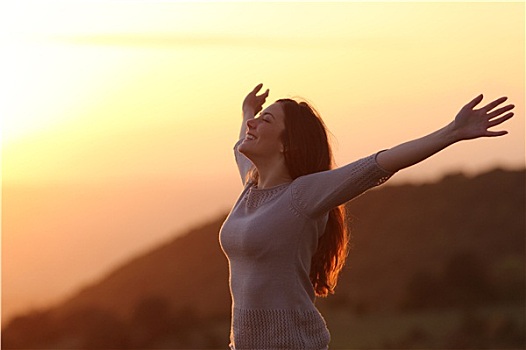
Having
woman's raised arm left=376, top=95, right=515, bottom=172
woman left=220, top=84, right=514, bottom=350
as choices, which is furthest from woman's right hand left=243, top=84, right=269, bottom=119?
woman's raised arm left=376, top=95, right=515, bottom=172

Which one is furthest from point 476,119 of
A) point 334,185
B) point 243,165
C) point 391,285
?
point 391,285

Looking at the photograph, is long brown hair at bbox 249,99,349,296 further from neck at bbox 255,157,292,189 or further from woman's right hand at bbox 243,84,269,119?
woman's right hand at bbox 243,84,269,119

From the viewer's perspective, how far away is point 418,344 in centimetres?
1590

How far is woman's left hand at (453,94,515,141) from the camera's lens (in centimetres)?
436

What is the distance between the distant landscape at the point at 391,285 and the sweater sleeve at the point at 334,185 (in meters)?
9.51

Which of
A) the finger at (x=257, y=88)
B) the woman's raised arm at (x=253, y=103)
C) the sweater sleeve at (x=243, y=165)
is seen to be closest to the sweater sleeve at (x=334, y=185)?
the sweater sleeve at (x=243, y=165)

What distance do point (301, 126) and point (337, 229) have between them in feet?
1.45

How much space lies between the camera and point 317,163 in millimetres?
4969

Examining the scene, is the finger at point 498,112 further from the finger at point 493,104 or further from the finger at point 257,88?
the finger at point 257,88

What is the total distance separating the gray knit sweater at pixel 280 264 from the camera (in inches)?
189

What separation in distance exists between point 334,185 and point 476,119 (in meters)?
0.61

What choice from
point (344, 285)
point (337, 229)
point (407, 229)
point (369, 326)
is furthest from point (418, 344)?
point (337, 229)

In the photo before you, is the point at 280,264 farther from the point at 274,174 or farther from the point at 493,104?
the point at 493,104

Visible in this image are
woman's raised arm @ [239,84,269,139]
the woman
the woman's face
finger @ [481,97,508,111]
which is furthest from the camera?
woman's raised arm @ [239,84,269,139]
